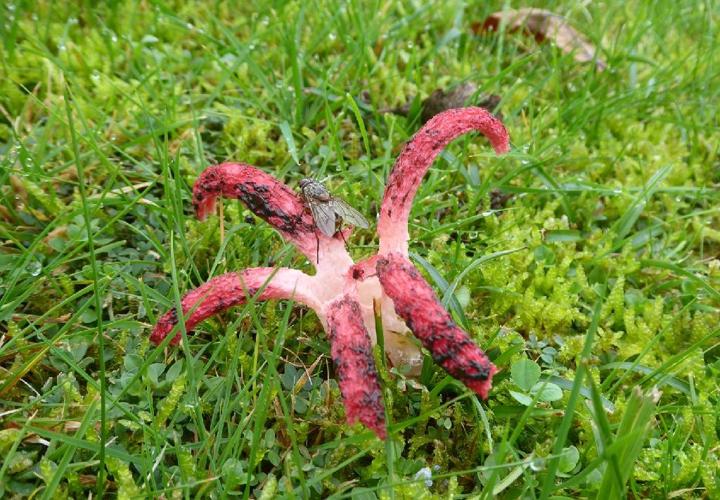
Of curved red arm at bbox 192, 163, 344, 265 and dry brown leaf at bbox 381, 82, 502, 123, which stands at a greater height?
dry brown leaf at bbox 381, 82, 502, 123

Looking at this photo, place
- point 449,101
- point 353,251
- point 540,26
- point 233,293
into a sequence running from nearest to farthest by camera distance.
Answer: point 233,293 < point 353,251 < point 449,101 < point 540,26

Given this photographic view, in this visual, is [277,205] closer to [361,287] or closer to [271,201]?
[271,201]

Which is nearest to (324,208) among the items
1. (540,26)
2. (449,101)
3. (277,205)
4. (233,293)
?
(277,205)

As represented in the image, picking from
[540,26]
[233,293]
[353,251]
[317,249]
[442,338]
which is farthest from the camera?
[540,26]

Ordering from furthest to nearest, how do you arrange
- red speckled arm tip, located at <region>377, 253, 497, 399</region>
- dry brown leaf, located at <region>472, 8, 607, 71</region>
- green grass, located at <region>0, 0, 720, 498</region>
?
dry brown leaf, located at <region>472, 8, 607, 71</region>
green grass, located at <region>0, 0, 720, 498</region>
red speckled arm tip, located at <region>377, 253, 497, 399</region>

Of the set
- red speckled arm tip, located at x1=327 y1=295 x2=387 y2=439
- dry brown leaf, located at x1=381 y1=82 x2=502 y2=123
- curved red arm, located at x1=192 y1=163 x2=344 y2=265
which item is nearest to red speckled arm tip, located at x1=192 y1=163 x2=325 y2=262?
curved red arm, located at x1=192 y1=163 x2=344 y2=265

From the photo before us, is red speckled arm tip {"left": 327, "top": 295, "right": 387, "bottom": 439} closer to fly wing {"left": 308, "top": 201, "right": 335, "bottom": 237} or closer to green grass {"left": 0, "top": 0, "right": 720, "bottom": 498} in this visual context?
green grass {"left": 0, "top": 0, "right": 720, "bottom": 498}

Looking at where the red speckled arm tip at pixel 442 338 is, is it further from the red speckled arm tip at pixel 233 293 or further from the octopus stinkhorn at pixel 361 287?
the red speckled arm tip at pixel 233 293

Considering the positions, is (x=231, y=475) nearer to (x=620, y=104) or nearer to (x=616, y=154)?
(x=616, y=154)
